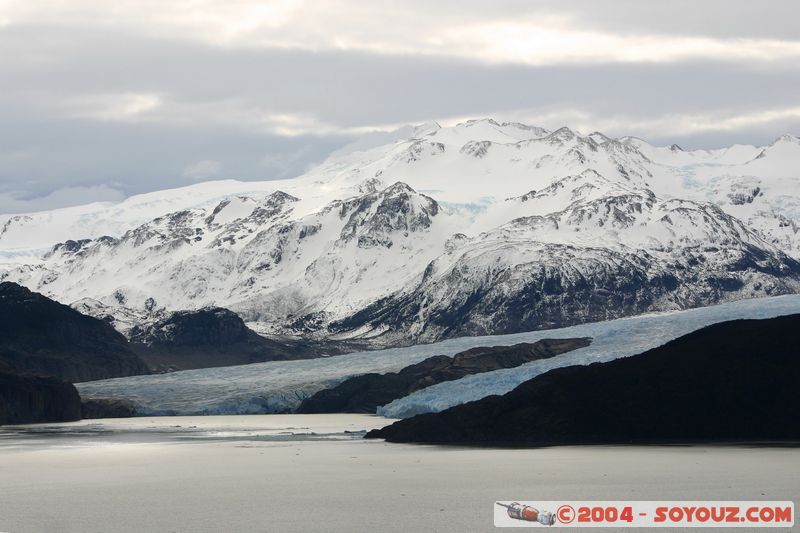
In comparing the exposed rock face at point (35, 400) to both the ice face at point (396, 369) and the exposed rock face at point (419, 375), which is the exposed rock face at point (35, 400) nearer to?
the ice face at point (396, 369)

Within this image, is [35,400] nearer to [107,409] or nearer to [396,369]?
[107,409]

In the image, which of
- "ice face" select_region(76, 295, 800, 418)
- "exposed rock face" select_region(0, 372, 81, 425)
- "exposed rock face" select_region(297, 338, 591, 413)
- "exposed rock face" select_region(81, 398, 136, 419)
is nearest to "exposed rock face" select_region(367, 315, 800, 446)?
"ice face" select_region(76, 295, 800, 418)

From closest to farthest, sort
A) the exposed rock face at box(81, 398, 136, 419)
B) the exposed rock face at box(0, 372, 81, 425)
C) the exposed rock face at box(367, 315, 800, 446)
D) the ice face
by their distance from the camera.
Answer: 1. the exposed rock face at box(367, 315, 800, 446)
2. the ice face
3. the exposed rock face at box(0, 372, 81, 425)
4. the exposed rock face at box(81, 398, 136, 419)

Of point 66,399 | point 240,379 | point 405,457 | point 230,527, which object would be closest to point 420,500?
point 230,527

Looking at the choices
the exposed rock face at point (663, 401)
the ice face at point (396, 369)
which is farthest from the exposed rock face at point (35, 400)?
the exposed rock face at point (663, 401)

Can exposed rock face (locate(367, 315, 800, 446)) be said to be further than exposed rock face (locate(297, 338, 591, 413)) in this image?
No

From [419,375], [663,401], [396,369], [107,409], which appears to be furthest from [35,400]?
[663,401]

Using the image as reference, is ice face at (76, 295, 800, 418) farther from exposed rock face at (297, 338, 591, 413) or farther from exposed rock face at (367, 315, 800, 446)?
exposed rock face at (367, 315, 800, 446)

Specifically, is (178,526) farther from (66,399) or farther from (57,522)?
(66,399)
